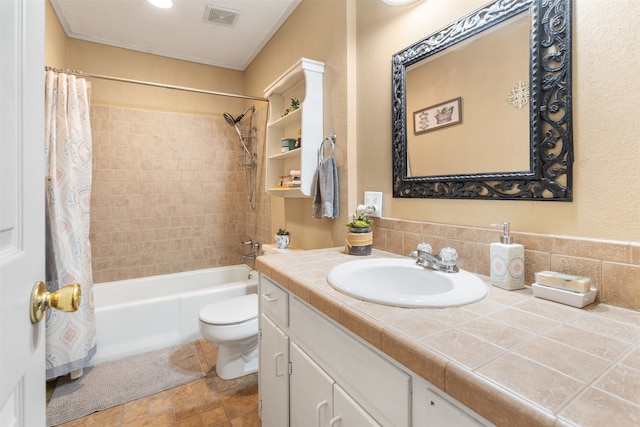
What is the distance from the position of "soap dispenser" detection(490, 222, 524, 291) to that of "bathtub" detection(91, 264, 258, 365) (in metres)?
2.07

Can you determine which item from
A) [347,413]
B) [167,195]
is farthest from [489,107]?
[167,195]

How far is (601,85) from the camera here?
2.75 feet

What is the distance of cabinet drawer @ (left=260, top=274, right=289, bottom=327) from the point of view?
1186 millimetres

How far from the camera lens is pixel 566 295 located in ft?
2.64

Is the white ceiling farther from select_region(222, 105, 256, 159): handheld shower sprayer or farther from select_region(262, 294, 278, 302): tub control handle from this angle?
select_region(262, 294, 278, 302): tub control handle

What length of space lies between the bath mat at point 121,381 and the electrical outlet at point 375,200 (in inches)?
61.7

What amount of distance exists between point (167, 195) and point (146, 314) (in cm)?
124

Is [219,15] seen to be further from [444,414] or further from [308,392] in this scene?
[444,414]

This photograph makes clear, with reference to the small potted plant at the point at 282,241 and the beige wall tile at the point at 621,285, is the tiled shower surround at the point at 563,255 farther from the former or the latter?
the small potted plant at the point at 282,241

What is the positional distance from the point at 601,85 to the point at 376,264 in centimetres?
87

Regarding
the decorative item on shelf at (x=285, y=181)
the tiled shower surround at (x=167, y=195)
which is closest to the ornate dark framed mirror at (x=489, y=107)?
the decorative item on shelf at (x=285, y=181)

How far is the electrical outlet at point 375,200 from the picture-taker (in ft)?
5.16

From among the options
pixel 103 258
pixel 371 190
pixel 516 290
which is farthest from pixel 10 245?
pixel 103 258

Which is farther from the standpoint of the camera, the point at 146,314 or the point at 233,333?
the point at 146,314
